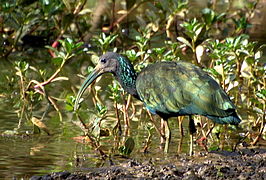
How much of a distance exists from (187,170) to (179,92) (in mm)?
991

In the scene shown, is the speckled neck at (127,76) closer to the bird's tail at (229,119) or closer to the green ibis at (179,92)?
the green ibis at (179,92)

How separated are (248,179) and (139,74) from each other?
1.92 metres

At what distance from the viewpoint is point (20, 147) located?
753 centimetres

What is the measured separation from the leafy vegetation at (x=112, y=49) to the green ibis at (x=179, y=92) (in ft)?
0.88

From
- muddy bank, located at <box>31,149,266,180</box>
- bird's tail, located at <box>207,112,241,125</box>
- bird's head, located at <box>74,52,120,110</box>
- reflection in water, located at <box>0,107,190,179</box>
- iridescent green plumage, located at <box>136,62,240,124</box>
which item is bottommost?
muddy bank, located at <box>31,149,266,180</box>

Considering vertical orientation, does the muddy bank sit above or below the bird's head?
below

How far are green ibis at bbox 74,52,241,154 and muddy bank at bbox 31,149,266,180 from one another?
390 mm

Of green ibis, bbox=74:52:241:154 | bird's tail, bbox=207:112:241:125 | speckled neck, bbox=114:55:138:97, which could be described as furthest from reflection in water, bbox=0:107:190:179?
bird's tail, bbox=207:112:241:125

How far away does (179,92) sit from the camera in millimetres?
6957

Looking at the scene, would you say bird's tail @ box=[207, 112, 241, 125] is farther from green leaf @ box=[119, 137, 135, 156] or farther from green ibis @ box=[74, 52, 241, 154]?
green leaf @ box=[119, 137, 135, 156]

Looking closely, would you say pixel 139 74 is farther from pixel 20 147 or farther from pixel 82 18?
pixel 82 18

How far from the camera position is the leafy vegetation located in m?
7.84

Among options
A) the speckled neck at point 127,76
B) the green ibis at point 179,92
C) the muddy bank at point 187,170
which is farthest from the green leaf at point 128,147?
the speckled neck at point 127,76

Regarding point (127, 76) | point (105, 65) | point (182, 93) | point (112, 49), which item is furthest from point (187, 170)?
point (112, 49)
